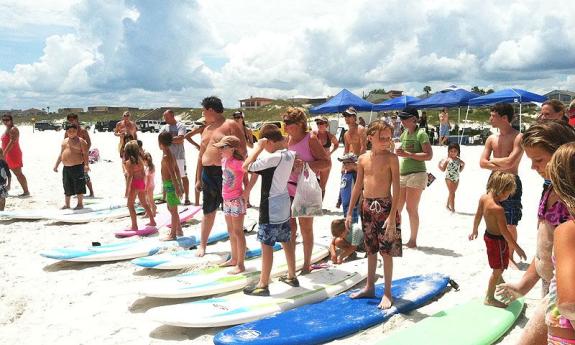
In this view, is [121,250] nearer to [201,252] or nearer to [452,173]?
[201,252]

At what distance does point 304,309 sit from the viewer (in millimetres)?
4320

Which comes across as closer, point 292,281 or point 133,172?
point 292,281

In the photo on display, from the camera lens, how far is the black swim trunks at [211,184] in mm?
5715

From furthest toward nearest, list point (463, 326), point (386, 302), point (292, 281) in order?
point (292, 281) < point (386, 302) < point (463, 326)

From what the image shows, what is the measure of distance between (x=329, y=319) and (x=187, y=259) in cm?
237

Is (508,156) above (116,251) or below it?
above

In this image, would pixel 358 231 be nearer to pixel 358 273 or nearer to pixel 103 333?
pixel 358 273

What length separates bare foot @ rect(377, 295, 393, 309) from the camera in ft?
14.0

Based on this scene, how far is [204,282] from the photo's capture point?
491 centimetres

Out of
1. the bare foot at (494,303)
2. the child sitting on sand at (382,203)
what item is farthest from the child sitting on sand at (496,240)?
the child sitting on sand at (382,203)

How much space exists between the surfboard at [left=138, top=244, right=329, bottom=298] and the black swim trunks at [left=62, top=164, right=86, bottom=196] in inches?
203

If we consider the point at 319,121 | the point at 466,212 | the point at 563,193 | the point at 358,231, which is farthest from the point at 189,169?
the point at 563,193

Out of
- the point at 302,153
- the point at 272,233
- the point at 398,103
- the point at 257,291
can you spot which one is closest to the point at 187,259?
the point at 257,291

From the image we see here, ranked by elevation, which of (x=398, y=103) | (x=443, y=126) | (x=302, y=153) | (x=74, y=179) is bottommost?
(x=74, y=179)
